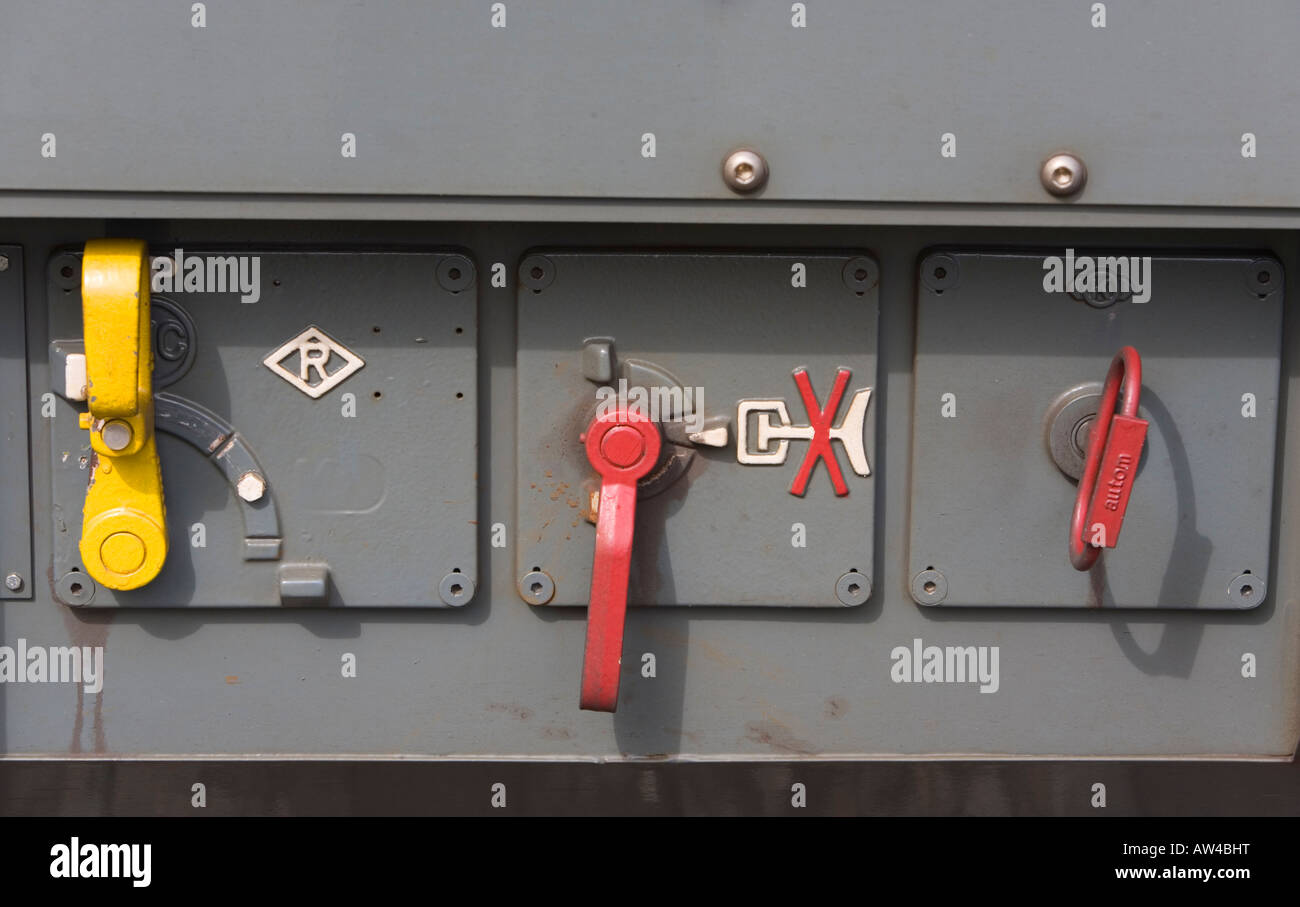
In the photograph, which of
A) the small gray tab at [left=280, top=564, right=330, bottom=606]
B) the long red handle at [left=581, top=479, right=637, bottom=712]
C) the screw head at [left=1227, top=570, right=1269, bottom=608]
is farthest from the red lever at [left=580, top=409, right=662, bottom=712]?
the screw head at [left=1227, top=570, right=1269, bottom=608]

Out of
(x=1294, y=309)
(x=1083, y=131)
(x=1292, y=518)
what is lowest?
(x=1292, y=518)

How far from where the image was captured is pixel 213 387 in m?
1.56

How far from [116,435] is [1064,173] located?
1.18 meters

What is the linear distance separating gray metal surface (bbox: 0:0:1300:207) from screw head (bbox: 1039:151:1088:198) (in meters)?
0.01

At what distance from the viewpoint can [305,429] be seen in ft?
5.13

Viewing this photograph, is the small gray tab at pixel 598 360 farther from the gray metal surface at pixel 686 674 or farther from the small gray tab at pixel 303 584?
the small gray tab at pixel 303 584

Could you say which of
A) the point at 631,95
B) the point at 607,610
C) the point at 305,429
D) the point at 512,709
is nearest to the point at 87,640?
the point at 305,429

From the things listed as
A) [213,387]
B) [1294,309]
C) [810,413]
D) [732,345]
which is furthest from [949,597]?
[213,387]

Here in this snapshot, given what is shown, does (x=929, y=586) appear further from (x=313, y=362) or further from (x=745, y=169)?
(x=313, y=362)

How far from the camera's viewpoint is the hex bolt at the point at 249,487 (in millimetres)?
1546

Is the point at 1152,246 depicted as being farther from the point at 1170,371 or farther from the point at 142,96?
the point at 142,96

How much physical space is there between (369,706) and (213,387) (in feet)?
1.55

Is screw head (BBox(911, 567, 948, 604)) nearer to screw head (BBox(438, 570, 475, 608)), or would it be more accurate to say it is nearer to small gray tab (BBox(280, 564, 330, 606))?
screw head (BBox(438, 570, 475, 608))

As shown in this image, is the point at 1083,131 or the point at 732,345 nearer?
the point at 1083,131
